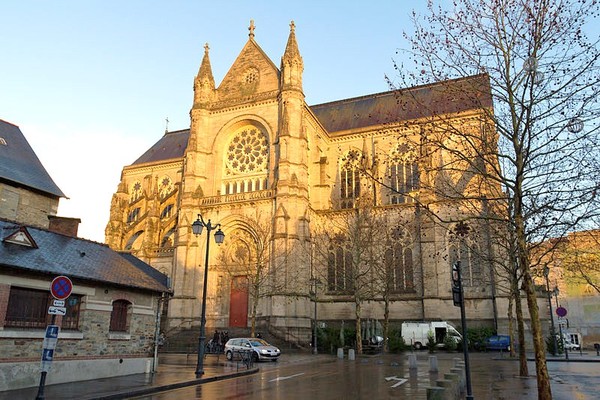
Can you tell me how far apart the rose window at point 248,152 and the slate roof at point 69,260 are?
788 inches

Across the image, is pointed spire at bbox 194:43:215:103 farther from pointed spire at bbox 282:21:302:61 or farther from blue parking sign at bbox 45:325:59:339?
blue parking sign at bbox 45:325:59:339

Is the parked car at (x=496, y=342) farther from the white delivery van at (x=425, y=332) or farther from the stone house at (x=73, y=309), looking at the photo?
the stone house at (x=73, y=309)

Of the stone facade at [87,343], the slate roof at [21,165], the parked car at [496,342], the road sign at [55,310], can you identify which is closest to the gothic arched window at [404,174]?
the road sign at [55,310]

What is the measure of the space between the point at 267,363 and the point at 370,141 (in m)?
24.9

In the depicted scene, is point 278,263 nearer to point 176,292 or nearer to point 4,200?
point 176,292

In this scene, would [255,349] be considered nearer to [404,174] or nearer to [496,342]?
[404,174]

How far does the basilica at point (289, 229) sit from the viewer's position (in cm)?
3247

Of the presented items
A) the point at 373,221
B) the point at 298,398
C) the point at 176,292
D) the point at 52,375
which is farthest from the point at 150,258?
the point at 298,398

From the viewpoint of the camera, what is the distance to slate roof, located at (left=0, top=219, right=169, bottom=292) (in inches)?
530

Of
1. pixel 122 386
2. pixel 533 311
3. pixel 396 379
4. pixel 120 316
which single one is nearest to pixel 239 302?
pixel 120 316

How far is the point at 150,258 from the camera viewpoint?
4100 centimetres

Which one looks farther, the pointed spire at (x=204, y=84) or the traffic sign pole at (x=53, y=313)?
the pointed spire at (x=204, y=84)

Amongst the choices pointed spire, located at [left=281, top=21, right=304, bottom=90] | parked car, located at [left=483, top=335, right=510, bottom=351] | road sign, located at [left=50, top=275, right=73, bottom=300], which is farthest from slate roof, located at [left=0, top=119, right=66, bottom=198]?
parked car, located at [left=483, top=335, right=510, bottom=351]

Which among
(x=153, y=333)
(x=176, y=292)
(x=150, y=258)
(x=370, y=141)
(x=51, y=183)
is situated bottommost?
(x=153, y=333)
